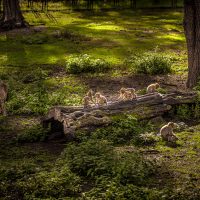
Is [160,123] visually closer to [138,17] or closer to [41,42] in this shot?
[41,42]

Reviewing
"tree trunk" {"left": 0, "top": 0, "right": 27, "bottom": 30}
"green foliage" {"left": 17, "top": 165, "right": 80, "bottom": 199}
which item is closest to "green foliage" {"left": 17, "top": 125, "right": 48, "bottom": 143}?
"green foliage" {"left": 17, "top": 165, "right": 80, "bottom": 199}

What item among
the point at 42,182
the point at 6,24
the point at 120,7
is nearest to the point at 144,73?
the point at 42,182

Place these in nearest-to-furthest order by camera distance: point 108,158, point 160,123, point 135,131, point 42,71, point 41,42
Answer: point 108,158 → point 135,131 → point 160,123 → point 42,71 → point 41,42

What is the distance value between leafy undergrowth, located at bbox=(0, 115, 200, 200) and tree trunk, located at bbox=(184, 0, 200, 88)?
6.12 meters

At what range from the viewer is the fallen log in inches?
635

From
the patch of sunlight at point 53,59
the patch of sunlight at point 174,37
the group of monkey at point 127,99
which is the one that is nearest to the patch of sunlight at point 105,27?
the patch of sunlight at point 174,37

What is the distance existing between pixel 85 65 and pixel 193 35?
6633mm

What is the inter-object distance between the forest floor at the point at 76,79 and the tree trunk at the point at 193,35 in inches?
41.8

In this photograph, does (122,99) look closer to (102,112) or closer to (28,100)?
(102,112)

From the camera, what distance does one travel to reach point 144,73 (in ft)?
86.1

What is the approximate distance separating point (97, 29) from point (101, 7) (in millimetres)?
15410

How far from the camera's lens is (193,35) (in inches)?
874

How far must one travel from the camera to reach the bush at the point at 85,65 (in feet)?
86.0

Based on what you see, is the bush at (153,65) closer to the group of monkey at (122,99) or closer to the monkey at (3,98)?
the group of monkey at (122,99)
